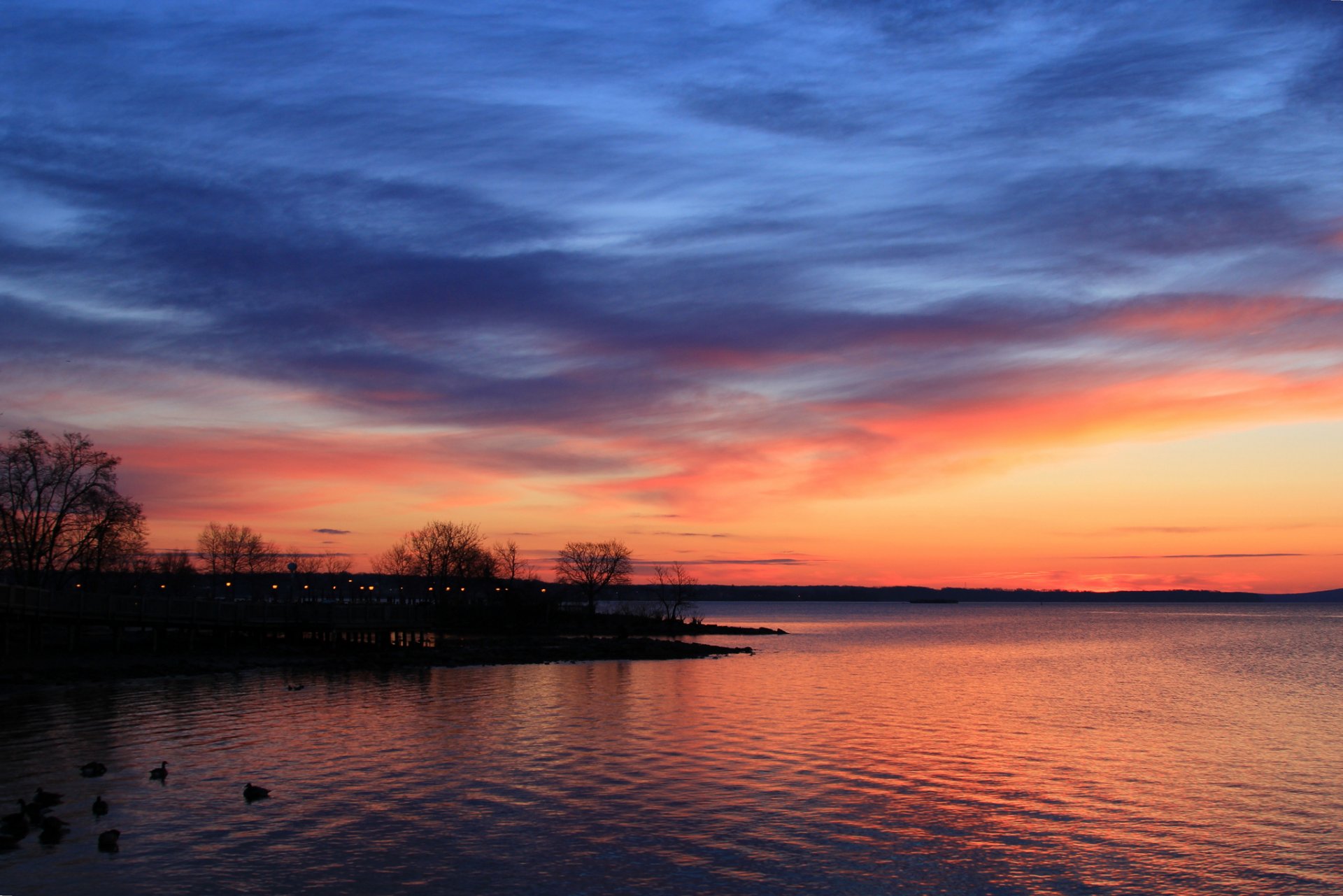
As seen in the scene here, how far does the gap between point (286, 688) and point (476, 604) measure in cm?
6704

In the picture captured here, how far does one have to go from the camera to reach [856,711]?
170 feet

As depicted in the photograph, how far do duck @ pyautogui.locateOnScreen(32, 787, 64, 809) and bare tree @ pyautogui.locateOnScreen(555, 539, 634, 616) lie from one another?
382 ft

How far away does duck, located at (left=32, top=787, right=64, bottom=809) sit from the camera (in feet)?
83.4

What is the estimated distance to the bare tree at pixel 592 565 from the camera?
489 feet

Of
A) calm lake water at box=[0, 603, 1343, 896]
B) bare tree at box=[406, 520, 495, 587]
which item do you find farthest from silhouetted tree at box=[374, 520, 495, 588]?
calm lake water at box=[0, 603, 1343, 896]

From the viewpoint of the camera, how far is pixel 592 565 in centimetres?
15075

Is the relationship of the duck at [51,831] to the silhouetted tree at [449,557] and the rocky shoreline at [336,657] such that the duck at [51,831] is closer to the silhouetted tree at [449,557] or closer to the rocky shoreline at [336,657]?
the rocky shoreline at [336,657]

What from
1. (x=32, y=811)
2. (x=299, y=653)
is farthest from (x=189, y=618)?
(x=32, y=811)

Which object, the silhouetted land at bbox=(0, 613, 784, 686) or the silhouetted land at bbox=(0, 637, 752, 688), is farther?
the silhouetted land at bbox=(0, 613, 784, 686)

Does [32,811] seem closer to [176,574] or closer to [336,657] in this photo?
[336,657]

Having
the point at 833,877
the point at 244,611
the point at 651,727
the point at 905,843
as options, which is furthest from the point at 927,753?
the point at 244,611

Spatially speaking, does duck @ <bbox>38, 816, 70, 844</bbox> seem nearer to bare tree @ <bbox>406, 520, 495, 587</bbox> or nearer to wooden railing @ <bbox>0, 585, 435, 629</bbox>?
wooden railing @ <bbox>0, 585, 435, 629</bbox>

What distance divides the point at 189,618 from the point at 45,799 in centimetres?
4420

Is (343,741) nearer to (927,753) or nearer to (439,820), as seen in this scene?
(439,820)
